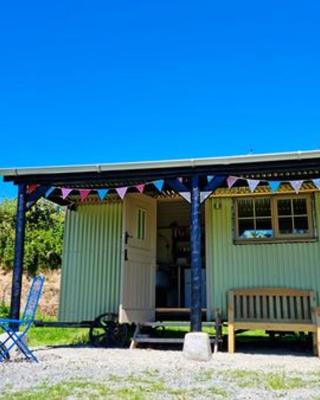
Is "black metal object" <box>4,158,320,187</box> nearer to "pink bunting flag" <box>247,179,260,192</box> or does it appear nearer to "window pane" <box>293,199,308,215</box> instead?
"pink bunting flag" <box>247,179,260,192</box>

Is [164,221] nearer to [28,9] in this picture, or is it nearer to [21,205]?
[21,205]

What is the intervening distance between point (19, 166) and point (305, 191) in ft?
15.2

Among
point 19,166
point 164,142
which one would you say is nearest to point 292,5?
point 19,166

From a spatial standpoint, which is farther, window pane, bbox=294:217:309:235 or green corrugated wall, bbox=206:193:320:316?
window pane, bbox=294:217:309:235

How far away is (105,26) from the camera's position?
9.30 metres

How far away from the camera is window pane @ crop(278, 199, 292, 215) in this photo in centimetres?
742

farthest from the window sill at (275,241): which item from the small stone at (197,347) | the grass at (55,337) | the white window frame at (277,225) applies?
the grass at (55,337)

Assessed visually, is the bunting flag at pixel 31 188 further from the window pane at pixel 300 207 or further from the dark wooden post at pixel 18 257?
the window pane at pixel 300 207

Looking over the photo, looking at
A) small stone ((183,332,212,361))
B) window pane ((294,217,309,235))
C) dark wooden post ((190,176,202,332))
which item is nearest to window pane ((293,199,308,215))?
window pane ((294,217,309,235))

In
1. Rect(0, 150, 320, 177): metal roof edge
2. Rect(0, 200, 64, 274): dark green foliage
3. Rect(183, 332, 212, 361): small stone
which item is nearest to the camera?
Rect(183, 332, 212, 361): small stone

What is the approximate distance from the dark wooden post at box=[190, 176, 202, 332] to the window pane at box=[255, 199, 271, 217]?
175 cm

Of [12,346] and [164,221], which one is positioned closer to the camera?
[12,346]

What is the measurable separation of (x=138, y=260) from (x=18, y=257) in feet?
6.45

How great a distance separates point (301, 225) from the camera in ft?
24.0
